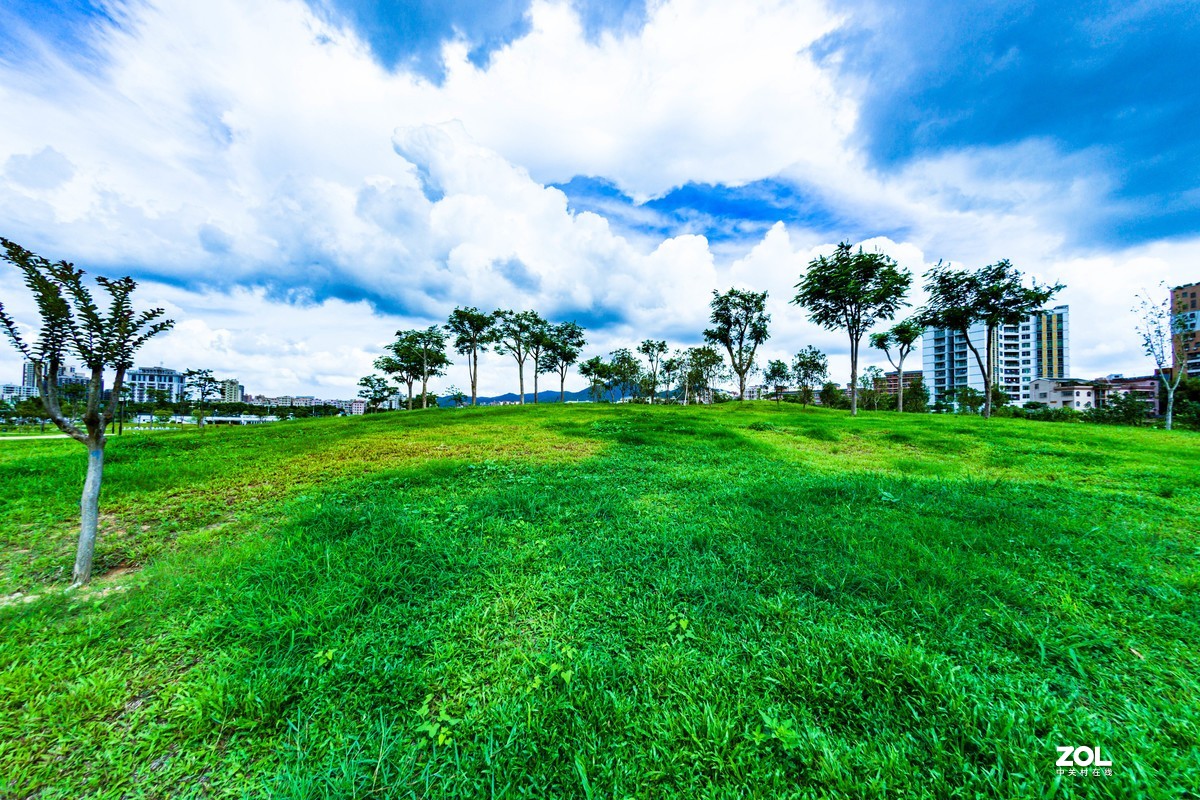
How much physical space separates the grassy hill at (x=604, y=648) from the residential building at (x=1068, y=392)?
11999 centimetres

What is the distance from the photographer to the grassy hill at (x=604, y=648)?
1949 mm

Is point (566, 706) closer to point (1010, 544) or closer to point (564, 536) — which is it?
point (564, 536)

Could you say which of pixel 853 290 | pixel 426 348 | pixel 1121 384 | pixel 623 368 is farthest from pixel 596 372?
pixel 1121 384

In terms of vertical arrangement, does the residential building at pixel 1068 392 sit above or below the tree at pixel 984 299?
below

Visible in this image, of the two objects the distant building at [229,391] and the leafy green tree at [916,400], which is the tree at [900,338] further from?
the distant building at [229,391]

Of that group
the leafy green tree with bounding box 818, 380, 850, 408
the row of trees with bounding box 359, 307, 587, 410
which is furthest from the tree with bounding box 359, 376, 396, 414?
the leafy green tree with bounding box 818, 380, 850, 408

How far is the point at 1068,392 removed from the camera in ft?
275

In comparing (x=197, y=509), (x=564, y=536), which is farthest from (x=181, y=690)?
(x=197, y=509)

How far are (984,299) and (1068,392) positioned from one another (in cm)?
9425

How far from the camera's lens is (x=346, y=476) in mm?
7395

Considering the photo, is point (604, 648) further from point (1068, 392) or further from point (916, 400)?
point (1068, 392)

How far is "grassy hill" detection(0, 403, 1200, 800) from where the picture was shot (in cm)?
195

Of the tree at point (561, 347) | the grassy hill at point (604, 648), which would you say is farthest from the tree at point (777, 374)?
the grassy hill at point (604, 648)

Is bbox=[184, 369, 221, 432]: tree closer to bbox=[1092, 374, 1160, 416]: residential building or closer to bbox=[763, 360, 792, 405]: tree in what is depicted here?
bbox=[763, 360, 792, 405]: tree
